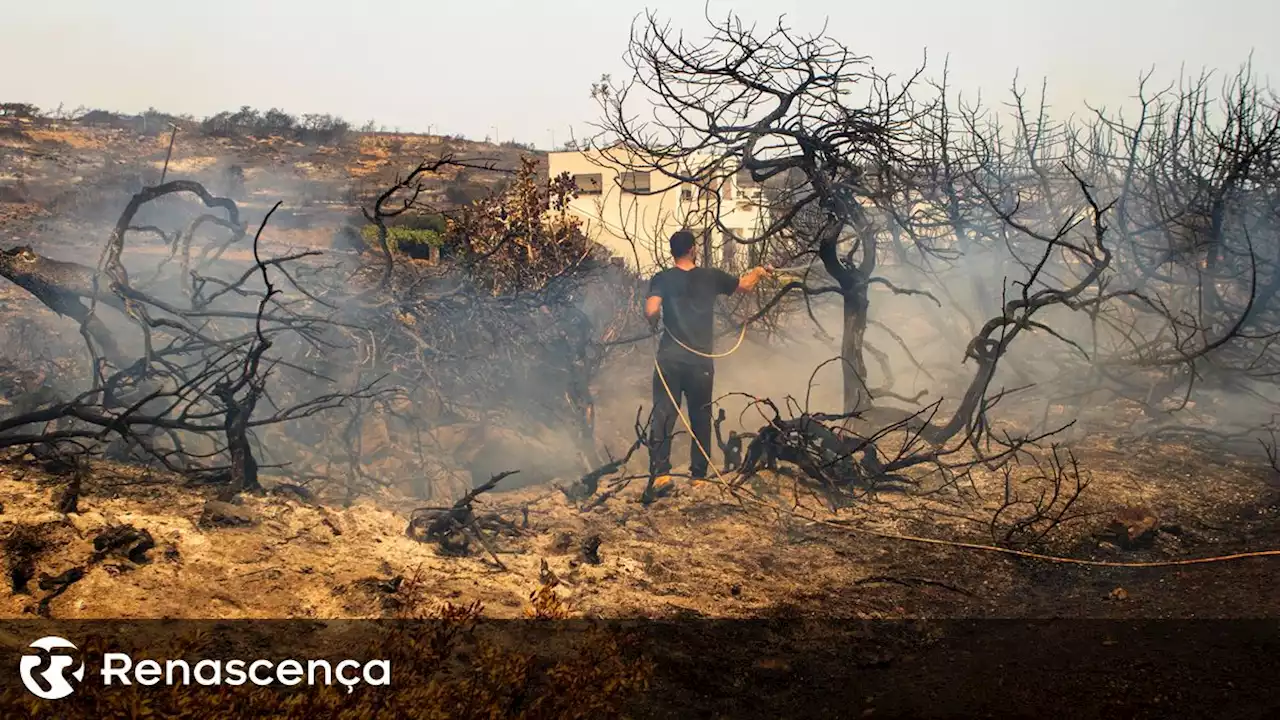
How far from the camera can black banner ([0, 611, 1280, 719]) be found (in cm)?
270

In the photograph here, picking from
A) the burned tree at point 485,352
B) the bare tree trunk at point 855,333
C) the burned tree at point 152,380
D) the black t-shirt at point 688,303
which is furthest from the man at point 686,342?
the burned tree at point 152,380

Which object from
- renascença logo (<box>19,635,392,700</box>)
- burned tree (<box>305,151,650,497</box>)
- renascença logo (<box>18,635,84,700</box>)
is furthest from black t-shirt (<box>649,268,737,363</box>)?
renascença logo (<box>18,635,84,700</box>)

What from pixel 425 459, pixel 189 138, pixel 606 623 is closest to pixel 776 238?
pixel 425 459

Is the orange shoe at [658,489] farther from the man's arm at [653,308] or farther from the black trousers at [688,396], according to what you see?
the man's arm at [653,308]

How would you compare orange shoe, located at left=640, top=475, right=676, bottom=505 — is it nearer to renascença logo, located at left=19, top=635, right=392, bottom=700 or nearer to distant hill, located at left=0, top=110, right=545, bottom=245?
renascença logo, located at left=19, top=635, right=392, bottom=700

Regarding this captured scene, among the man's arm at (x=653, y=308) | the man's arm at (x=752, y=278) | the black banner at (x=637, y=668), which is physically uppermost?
the man's arm at (x=752, y=278)

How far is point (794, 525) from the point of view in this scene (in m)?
5.63

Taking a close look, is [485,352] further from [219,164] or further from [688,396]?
[219,164]

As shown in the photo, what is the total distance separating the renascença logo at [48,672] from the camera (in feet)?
8.55

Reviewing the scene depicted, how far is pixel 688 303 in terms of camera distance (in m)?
6.91

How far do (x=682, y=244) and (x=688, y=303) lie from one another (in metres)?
0.47

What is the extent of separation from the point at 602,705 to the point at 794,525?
2801mm

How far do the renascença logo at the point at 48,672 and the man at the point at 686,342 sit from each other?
172 inches

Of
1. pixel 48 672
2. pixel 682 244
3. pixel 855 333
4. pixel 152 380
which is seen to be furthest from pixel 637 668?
pixel 855 333
